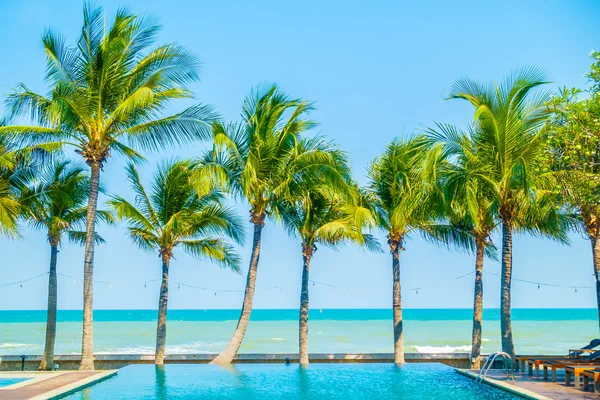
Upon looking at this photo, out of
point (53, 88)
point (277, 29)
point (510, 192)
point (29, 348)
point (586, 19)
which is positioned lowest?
point (29, 348)

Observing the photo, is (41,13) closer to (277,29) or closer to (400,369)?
(277,29)

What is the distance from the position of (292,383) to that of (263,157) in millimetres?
6034

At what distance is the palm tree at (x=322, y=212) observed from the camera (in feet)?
55.9

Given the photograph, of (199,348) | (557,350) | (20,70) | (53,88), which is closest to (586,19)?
(53,88)

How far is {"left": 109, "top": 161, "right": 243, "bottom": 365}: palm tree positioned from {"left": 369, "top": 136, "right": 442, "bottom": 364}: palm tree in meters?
4.16

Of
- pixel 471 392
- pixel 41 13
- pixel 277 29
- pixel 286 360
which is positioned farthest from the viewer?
pixel 277 29

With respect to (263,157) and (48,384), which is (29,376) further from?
(263,157)

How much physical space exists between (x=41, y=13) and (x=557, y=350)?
122 feet

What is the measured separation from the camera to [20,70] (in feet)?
53.6

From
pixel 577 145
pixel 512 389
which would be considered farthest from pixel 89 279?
pixel 577 145

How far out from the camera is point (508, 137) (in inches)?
575

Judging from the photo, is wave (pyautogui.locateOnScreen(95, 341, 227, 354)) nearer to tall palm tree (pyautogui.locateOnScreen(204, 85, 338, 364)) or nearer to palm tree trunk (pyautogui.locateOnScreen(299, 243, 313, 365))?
palm tree trunk (pyautogui.locateOnScreen(299, 243, 313, 365))

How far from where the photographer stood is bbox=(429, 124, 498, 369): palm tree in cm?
1480

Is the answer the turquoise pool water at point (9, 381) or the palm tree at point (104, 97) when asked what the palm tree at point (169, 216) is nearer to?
the palm tree at point (104, 97)
